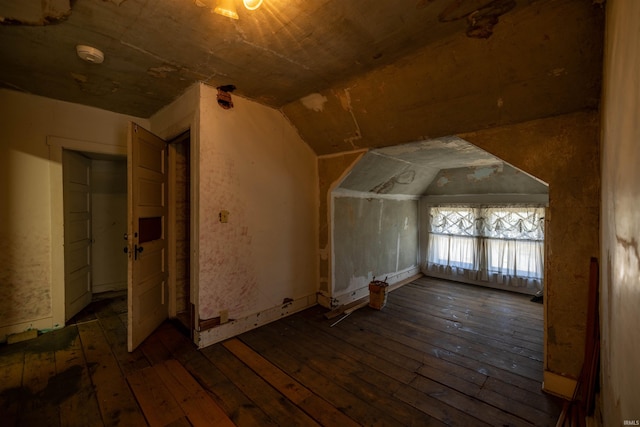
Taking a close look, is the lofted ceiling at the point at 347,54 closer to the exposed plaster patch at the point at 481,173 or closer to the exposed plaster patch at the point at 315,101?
the exposed plaster patch at the point at 315,101

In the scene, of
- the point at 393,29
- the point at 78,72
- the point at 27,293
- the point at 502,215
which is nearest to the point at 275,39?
the point at 393,29

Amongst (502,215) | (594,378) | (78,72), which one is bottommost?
(594,378)

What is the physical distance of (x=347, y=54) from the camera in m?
2.02

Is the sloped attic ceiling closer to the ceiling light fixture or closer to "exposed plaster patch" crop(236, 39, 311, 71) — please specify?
"exposed plaster patch" crop(236, 39, 311, 71)

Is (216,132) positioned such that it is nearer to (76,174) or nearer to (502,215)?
(76,174)

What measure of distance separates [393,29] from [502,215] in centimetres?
360

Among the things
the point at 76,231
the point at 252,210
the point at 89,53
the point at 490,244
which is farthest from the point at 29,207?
the point at 490,244

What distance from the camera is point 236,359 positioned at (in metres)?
2.29

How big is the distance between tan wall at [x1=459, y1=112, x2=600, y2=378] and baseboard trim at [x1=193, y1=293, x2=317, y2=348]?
2343mm

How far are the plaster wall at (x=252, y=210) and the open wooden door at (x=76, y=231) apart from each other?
5.80 feet

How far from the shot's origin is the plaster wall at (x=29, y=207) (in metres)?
2.54

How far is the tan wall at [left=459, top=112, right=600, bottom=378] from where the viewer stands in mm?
1781

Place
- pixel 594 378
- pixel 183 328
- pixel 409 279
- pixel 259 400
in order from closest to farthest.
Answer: pixel 594 378 → pixel 259 400 → pixel 183 328 → pixel 409 279

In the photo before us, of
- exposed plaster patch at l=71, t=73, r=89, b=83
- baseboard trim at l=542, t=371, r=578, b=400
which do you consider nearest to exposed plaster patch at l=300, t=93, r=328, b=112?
exposed plaster patch at l=71, t=73, r=89, b=83
